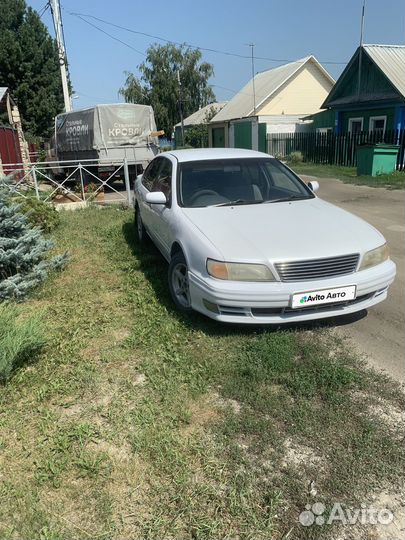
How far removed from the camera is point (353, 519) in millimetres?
2090

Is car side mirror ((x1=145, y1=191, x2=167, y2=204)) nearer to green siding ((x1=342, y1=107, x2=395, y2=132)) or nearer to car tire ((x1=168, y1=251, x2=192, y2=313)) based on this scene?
car tire ((x1=168, y1=251, x2=192, y2=313))

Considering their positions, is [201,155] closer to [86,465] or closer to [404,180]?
[86,465]

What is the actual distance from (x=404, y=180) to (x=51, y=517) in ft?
46.2

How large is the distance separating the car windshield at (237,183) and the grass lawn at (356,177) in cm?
898

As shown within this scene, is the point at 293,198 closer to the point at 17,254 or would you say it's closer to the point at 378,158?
the point at 17,254

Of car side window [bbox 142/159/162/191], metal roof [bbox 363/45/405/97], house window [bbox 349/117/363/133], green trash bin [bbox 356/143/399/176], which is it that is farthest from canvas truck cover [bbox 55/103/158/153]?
house window [bbox 349/117/363/133]

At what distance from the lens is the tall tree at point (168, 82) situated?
50.0m

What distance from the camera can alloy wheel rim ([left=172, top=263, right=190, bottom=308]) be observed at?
411 cm

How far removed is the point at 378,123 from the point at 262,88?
552 inches

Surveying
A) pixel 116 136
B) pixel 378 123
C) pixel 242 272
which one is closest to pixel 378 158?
pixel 378 123

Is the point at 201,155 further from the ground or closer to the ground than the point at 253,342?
further from the ground

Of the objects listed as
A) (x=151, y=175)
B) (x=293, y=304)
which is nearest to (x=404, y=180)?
(x=151, y=175)

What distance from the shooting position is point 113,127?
14922 mm

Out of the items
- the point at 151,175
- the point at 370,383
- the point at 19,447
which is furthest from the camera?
the point at 151,175
